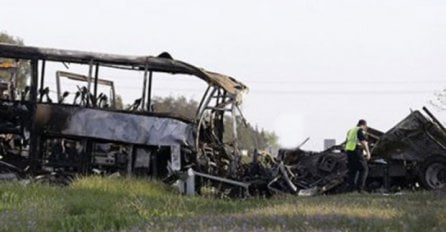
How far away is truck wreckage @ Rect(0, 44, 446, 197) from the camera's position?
19703 mm

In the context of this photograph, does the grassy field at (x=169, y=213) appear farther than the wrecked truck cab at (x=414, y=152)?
No

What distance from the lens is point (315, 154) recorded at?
21.4 metres

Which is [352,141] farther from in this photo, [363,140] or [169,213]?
[169,213]

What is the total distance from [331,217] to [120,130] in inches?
458

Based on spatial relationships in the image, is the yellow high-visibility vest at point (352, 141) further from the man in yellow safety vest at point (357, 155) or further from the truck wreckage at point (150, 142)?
the truck wreckage at point (150, 142)

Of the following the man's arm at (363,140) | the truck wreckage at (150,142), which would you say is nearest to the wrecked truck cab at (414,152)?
the truck wreckage at (150,142)

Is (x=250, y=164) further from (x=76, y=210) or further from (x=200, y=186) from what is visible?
(x=76, y=210)

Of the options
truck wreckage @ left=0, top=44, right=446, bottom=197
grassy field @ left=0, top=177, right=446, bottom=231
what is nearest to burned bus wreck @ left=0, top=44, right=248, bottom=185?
truck wreckage @ left=0, top=44, right=446, bottom=197

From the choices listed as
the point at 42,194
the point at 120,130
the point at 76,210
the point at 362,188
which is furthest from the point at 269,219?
the point at 120,130

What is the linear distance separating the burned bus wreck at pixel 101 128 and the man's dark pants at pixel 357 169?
125 inches

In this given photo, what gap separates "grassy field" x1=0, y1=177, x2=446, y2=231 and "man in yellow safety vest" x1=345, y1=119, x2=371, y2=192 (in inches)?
113

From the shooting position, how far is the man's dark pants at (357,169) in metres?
18.4

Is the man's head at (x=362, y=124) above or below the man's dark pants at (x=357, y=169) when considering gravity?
above

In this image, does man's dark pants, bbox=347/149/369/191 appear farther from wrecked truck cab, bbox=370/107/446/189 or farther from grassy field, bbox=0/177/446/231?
grassy field, bbox=0/177/446/231
